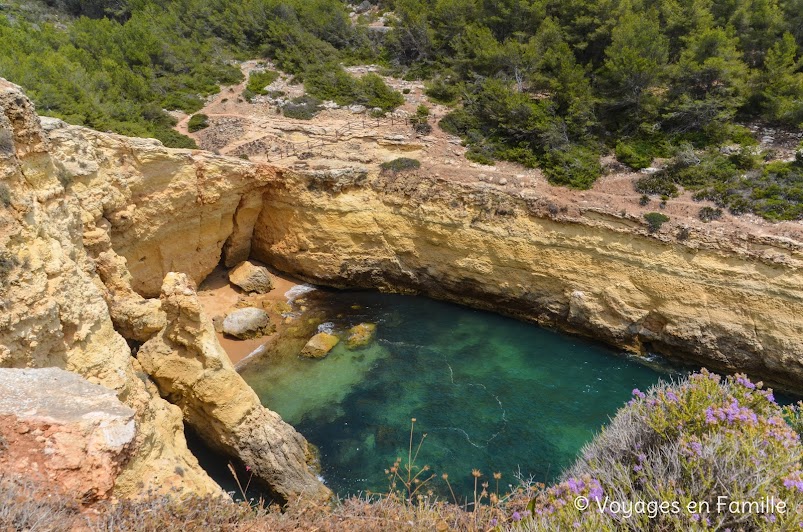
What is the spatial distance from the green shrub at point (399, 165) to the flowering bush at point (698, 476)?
18785mm

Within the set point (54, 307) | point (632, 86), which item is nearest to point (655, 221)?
point (632, 86)

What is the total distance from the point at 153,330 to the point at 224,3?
119 ft

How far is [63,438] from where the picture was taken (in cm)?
707

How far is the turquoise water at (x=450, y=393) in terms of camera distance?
56.2 feet

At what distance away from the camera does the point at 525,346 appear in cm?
2316

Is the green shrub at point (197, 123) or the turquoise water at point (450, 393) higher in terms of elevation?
the green shrub at point (197, 123)

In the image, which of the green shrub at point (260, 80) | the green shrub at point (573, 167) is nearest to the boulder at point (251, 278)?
the green shrub at point (260, 80)

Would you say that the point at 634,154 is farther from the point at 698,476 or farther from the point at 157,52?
the point at 157,52

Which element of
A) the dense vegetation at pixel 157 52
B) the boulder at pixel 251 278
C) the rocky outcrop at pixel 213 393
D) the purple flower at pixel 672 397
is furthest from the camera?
the boulder at pixel 251 278

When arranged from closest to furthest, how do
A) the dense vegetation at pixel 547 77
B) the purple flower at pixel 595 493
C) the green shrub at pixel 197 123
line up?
the purple flower at pixel 595 493 → the dense vegetation at pixel 547 77 → the green shrub at pixel 197 123

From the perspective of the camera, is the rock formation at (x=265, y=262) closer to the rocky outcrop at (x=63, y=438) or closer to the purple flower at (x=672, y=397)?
the rocky outcrop at (x=63, y=438)

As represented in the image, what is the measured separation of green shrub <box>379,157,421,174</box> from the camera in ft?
82.0

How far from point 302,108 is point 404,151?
847 cm

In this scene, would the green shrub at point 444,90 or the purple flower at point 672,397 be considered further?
the green shrub at point 444,90
